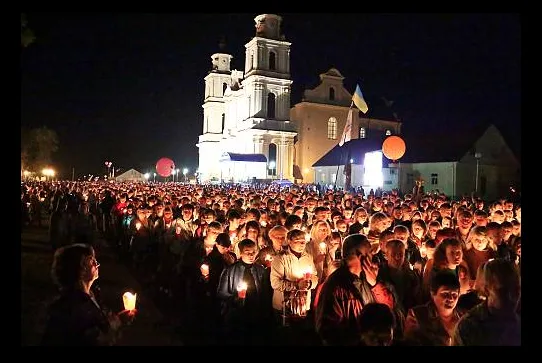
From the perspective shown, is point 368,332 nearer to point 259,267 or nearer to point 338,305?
point 338,305

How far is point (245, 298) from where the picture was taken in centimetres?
579

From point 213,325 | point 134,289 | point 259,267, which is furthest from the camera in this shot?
point 134,289

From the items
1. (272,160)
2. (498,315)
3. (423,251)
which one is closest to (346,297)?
(498,315)

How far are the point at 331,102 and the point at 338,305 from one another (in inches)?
2290

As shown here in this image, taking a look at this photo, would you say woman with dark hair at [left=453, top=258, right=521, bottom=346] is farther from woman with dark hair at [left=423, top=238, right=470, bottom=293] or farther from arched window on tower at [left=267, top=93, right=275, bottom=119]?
arched window on tower at [left=267, top=93, right=275, bottom=119]

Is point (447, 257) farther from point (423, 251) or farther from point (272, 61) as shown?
point (272, 61)

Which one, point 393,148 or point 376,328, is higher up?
point 393,148

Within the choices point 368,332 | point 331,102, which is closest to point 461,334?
point 368,332

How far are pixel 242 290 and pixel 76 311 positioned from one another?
2.20m

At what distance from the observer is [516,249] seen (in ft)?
24.3

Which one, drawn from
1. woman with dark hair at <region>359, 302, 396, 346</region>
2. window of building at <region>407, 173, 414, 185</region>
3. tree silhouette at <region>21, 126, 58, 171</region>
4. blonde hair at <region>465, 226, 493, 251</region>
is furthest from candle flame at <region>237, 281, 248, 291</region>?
tree silhouette at <region>21, 126, 58, 171</region>

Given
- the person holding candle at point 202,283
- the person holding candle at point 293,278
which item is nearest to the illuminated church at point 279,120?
the person holding candle at point 202,283

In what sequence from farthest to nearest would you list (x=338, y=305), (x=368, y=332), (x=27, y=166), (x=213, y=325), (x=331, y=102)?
1. (x=27, y=166)
2. (x=331, y=102)
3. (x=213, y=325)
4. (x=338, y=305)
5. (x=368, y=332)
